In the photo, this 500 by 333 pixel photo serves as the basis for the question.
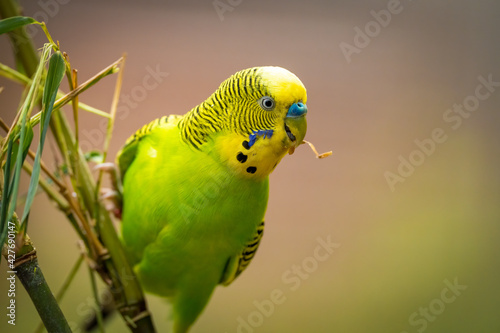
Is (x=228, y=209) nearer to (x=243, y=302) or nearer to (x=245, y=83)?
(x=245, y=83)

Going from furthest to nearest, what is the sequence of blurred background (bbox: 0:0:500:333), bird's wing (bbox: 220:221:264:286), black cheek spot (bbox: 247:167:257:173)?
blurred background (bbox: 0:0:500:333) → bird's wing (bbox: 220:221:264:286) → black cheek spot (bbox: 247:167:257:173)

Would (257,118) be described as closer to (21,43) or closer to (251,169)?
(251,169)

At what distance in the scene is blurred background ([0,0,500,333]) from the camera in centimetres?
253

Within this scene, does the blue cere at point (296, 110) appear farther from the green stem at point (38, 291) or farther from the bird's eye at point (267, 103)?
the green stem at point (38, 291)

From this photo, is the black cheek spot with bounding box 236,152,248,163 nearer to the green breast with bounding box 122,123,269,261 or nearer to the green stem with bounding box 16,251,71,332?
the green breast with bounding box 122,123,269,261

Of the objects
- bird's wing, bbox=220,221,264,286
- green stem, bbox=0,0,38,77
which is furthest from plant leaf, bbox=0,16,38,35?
bird's wing, bbox=220,221,264,286

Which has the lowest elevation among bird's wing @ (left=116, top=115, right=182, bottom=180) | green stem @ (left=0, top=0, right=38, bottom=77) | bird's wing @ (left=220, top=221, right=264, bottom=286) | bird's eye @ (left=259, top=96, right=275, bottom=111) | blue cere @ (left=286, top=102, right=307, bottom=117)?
bird's wing @ (left=220, top=221, right=264, bottom=286)

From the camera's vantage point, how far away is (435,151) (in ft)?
9.96

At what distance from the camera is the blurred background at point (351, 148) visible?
253cm

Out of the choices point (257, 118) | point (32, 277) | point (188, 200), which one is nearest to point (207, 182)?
point (188, 200)

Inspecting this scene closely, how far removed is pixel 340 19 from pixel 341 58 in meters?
0.24

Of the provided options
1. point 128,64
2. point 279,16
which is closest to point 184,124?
point 128,64

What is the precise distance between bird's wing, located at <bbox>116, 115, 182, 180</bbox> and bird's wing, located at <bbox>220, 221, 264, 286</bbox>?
45 centimetres

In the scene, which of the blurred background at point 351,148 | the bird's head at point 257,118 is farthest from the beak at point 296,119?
the blurred background at point 351,148
